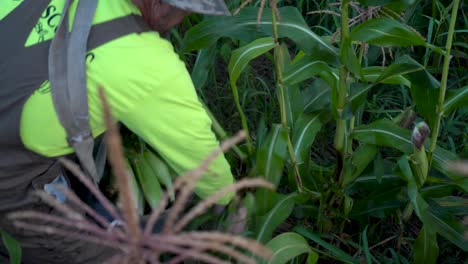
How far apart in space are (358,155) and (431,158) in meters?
0.22

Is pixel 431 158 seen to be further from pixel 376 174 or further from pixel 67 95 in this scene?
pixel 67 95

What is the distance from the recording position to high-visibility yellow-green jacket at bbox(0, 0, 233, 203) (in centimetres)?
133

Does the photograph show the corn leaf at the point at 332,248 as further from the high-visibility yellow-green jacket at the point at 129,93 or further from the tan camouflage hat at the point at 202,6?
the tan camouflage hat at the point at 202,6

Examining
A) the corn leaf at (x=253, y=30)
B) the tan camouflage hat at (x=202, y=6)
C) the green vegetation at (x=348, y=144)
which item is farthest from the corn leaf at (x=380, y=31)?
the tan camouflage hat at (x=202, y=6)

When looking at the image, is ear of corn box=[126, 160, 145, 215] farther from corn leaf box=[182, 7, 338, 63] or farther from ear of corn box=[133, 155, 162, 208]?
corn leaf box=[182, 7, 338, 63]

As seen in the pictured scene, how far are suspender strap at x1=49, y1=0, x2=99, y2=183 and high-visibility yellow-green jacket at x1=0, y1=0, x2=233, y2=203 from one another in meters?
0.03

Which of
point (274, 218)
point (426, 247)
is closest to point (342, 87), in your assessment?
point (274, 218)

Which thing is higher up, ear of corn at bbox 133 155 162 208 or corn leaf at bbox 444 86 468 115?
corn leaf at bbox 444 86 468 115

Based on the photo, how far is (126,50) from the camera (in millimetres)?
1336

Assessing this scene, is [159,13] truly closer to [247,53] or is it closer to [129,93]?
[129,93]

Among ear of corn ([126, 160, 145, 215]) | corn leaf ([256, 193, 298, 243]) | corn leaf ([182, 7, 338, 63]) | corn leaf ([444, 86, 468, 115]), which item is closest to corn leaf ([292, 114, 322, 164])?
corn leaf ([256, 193, 298, 243])

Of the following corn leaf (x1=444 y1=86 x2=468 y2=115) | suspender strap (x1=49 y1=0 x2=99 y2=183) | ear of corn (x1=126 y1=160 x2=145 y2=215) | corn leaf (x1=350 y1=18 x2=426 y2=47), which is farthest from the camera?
ear of corn (x1=126 y1=160 x2=145 y2=215)

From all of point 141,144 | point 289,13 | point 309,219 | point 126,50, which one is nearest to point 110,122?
point 126,50

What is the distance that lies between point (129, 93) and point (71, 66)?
141 mm
